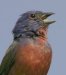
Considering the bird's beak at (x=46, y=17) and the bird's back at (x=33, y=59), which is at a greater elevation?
the bird's beak at (x=46, y=17)

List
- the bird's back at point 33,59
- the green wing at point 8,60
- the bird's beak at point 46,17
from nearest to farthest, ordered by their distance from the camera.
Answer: the bird's back at point 33,59, the green wing at point 8,60, the bird's beak at point 46,17

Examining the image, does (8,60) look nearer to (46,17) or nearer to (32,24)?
(32,24)

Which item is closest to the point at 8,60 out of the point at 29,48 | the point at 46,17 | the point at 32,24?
the point at 29,48

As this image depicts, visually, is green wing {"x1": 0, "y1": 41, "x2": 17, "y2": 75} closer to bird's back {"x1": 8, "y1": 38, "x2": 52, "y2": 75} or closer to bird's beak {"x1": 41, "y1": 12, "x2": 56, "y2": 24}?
bird's back {"x1": 8, "y1": 38, "x2": 52, "y2": 75}

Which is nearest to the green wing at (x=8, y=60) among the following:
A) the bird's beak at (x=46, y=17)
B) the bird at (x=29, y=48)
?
the bird at (x=29, y=48)

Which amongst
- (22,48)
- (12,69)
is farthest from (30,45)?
(12,69)

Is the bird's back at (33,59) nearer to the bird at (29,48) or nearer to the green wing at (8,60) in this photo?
the bird at (29,48)

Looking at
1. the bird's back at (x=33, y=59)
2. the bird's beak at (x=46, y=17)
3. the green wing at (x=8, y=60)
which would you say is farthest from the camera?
the bird's beak at (x=46, y=17)

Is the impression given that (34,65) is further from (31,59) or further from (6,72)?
(6,72)
